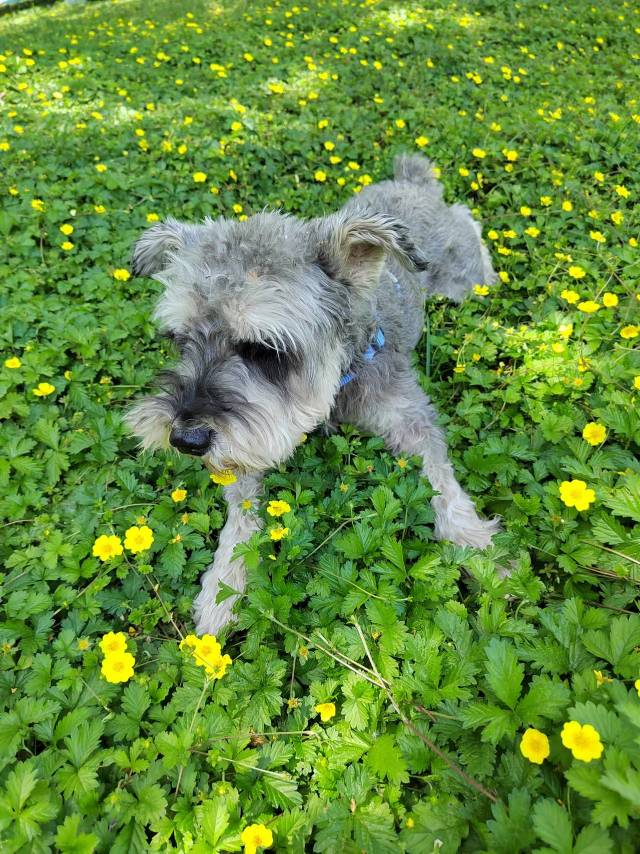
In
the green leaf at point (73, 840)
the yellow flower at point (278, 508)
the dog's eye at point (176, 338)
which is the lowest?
the green leaf at point (73, 840)

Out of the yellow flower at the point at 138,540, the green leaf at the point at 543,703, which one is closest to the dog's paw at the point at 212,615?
the yellow flower at the point at 138,540

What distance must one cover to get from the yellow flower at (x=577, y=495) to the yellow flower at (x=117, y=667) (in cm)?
202

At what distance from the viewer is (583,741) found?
135 centimetres

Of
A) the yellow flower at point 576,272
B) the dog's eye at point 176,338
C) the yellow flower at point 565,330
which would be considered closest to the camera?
the dog's eye at point 176,338

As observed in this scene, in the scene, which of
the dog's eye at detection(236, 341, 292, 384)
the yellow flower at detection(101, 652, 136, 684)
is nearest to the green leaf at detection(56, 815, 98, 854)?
the yellow flower at detection(101, 652, 136, 684)

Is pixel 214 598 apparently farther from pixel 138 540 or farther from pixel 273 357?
pixel 273 357

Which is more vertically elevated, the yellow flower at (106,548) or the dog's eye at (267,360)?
the dog's eye at (267,360)

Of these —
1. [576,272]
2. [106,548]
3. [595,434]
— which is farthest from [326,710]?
[576,272]

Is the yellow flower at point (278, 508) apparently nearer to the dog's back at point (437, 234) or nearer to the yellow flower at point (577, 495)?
the yellow flower at point (577, 495)

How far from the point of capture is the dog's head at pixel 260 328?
2.42 m

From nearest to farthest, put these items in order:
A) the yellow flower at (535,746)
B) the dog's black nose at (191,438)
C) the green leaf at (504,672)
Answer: the yellow flower at (535,746) < the green leaf at (504,672) < the dog's black nose at (191,438)

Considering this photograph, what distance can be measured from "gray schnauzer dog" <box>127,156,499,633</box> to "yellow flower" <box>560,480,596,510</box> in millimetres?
647

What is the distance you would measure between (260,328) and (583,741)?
6.65 feet

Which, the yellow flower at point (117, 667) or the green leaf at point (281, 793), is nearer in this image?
the green leaf at point (281, 793)
